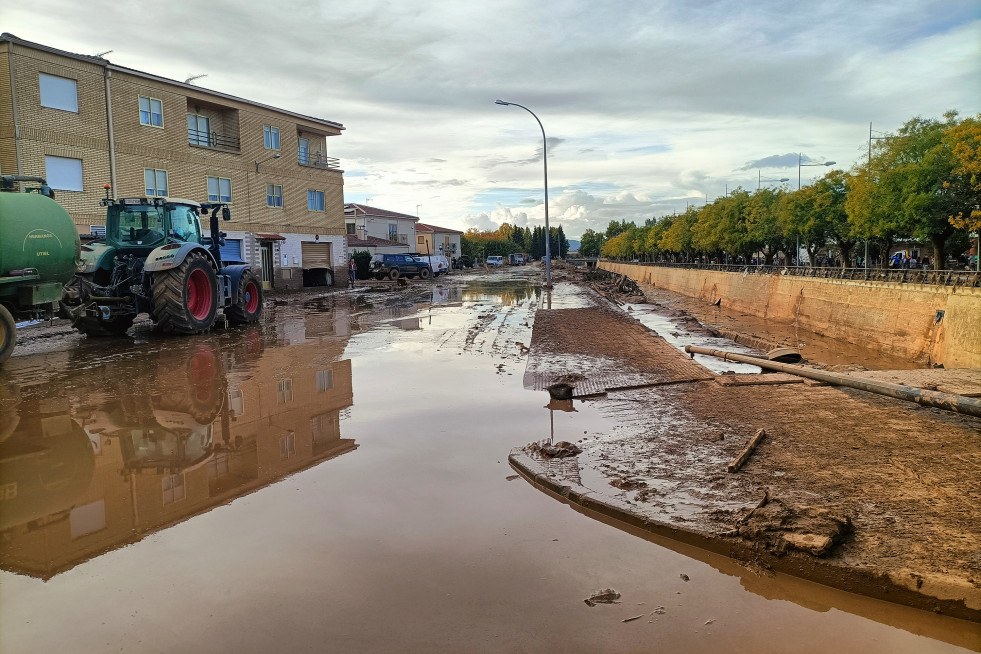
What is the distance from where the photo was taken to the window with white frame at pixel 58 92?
2522 cm

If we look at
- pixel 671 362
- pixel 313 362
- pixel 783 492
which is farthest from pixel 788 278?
pixel 783 492

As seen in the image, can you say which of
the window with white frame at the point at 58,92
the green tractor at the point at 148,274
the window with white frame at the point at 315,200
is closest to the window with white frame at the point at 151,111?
the window with white frame at the point at 58,92

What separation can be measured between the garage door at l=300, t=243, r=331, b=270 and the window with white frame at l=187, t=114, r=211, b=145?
28.4 ft

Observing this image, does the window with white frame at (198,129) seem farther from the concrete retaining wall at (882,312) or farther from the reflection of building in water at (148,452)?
the concrete retaining wall at (882,312)

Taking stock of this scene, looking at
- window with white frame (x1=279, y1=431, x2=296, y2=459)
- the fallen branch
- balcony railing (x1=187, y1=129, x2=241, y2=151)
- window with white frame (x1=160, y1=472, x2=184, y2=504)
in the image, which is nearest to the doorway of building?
balcony railing (x1=187, y1=129, x2=241, y2=151)

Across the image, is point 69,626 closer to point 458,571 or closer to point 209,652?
point 209,652

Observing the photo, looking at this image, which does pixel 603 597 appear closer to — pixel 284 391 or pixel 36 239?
pixel 284 391

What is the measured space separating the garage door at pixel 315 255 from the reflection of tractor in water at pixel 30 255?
93.4ft

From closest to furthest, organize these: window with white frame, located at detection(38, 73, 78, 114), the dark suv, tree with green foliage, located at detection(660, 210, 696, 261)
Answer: window with white frame, located at detection(38, 73, 78, 114)
the dark suv
tree with green foliage, located at detection(660, 210, 696, 261)

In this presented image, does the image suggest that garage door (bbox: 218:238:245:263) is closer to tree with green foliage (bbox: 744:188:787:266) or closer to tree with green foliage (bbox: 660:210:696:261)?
tree with green foliage (bbox: 744:188:787:266)

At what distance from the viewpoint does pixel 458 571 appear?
14.1 feet

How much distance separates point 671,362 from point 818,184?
33.8 meters

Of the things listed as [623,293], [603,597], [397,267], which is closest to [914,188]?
[623,293]

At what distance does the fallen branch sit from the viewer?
601 cm
